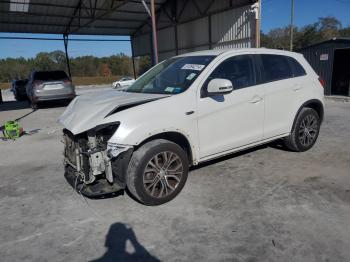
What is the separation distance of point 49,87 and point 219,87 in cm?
1174

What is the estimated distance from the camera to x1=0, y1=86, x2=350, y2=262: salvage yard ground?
9.53ft

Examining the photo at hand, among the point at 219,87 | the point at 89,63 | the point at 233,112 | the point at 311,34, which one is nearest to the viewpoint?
the point at 219,87

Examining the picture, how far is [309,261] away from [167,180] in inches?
70.5

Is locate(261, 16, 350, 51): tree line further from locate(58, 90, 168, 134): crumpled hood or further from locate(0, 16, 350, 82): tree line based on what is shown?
locate(58, 90, 168, 134): crumpled hood

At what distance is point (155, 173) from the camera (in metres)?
3.73

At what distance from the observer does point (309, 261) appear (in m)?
2.67

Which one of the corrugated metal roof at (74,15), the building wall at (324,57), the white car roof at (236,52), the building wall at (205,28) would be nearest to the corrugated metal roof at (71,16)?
the corrugated metal roof at (74,15)

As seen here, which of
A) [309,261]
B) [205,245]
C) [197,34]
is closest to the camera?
[309,261]

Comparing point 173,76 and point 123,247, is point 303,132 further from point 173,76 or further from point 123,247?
point 123,247

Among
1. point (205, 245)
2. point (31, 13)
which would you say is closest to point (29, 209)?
point (205, 245)

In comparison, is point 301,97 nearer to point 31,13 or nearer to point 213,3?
point 213,3

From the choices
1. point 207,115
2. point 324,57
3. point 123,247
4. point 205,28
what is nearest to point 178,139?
point 207,115

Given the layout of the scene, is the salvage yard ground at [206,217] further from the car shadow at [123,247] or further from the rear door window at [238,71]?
the rear door window at [238,71]

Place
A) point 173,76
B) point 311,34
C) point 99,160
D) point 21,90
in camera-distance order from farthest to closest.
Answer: point 311,34
point 21,90
point 173,76
point 99,160
